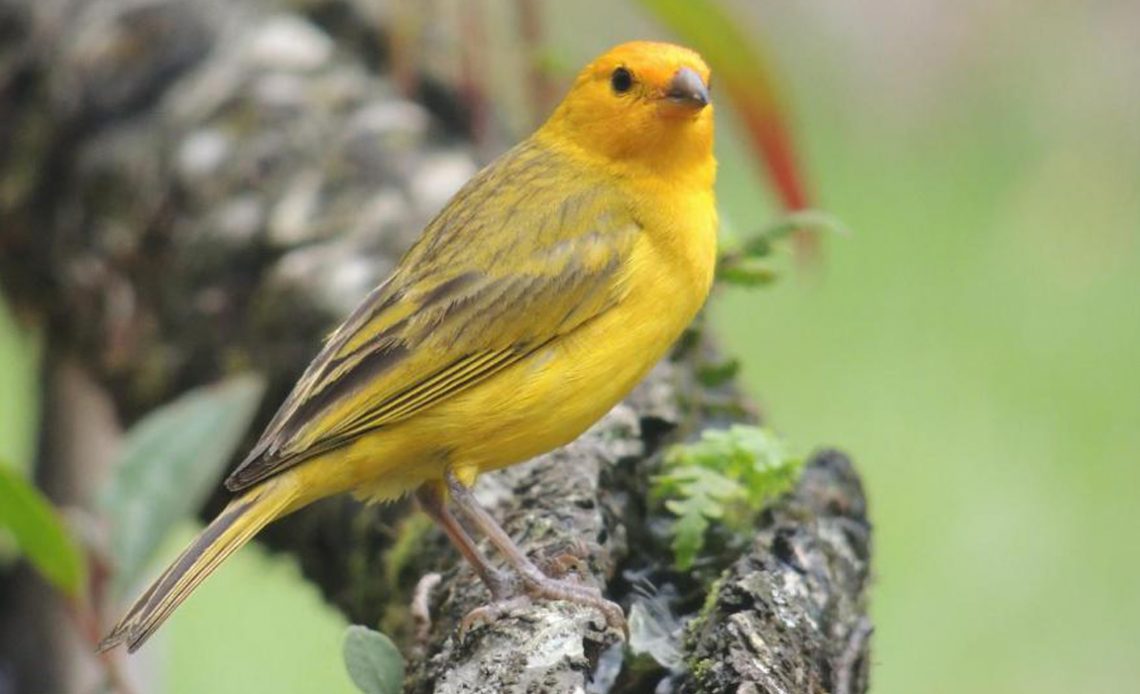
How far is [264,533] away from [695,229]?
39.7 inches

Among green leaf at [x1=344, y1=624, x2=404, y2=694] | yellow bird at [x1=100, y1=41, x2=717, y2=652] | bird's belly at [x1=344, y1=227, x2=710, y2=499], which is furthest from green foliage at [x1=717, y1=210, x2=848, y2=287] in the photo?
green leaf at [x1=344, y1=624, x2=404, y2=694]

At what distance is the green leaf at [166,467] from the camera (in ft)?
10.4

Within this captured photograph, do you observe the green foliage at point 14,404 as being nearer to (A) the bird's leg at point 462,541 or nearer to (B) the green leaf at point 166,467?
(B) the green leaf at point 166,467

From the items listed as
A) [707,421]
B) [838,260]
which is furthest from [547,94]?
[838,260]

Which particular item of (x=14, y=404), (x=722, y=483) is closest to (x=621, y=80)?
(x=722, y=483)

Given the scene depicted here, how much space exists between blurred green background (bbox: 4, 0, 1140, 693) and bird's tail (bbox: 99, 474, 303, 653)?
2.32 feet

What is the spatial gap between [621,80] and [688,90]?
17cm

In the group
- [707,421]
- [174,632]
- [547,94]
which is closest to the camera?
[707,421]

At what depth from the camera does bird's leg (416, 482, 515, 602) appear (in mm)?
2695

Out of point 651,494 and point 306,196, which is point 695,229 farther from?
point 306,196

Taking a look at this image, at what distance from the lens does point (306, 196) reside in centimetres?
360

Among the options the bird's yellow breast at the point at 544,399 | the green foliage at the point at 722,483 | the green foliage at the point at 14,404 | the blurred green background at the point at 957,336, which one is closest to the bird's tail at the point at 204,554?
the bird's yellow breast at the point at 544,399

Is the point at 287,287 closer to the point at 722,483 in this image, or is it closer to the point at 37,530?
the point at 37,530

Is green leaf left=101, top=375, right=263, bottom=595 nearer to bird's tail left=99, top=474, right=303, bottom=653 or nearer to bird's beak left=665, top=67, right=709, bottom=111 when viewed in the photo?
bird's tail left=99, top=474, right=303, bottom=653
